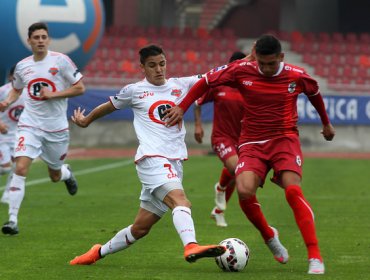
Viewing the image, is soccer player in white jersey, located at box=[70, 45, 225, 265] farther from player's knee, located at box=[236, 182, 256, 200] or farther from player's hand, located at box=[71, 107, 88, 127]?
player's knee, located at box=[236, 182, 256, 200]

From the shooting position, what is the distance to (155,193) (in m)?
8.22

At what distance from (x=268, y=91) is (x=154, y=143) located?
1.05 meters

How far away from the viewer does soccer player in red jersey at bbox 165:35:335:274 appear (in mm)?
8281

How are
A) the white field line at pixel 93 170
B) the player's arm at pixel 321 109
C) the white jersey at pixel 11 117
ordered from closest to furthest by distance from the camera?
the player's arm at pixel 321 109, the white jersey at pixel 11 117, the white field line at pixel 93 170

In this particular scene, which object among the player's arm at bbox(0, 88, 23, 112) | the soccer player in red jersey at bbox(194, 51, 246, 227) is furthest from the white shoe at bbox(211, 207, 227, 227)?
the player's arm at bbox(0, 88, 23, 112)

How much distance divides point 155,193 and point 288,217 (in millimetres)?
5165

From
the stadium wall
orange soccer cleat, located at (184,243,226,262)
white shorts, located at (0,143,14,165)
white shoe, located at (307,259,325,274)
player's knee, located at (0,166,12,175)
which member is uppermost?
orange soccer cleat, located at (184,243,226,262)

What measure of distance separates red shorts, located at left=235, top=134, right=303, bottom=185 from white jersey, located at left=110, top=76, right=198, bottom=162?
53cm

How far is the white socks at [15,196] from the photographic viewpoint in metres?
10.7

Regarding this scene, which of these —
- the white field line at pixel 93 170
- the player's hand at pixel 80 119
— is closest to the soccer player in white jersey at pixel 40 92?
the player's hand at pixel 80 119

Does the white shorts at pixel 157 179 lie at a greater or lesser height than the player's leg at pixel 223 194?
greater

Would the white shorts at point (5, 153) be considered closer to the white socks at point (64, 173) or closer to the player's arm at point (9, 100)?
the white socks at point (64, 173)

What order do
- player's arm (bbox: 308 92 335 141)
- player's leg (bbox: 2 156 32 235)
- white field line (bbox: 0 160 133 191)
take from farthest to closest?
white field line (bbox: 0 160 133 191), player's leg (bbox: 2 156 32 235), player's arm (bbox: 308 92 335 141)

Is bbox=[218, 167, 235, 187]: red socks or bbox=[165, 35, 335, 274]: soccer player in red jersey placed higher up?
bbox=[165, 35, 335, 274]: soccer player in red jersey
